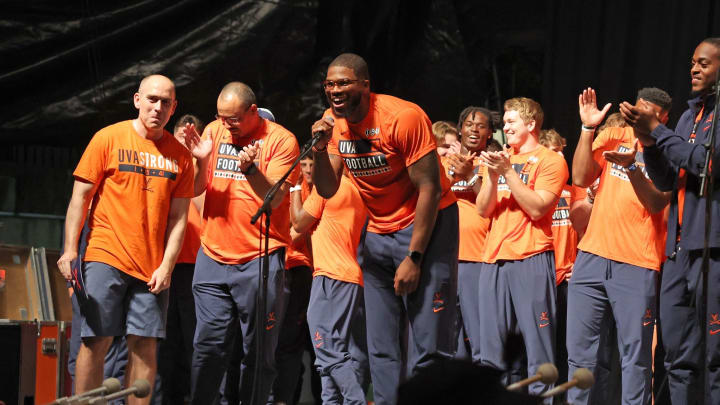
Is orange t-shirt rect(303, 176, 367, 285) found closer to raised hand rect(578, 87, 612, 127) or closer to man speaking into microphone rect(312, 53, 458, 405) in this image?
man speaking into microphone rect(312, 53, 458, 405)

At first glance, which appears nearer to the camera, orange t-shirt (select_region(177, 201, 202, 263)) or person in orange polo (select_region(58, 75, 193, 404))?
person in orange polo (select_region(58, 75, 193, 404))

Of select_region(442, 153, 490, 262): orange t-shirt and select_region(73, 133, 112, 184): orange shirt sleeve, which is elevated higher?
select_region(73, 133, 112, 184): orange shirt sleeve

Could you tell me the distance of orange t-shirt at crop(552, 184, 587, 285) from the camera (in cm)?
671

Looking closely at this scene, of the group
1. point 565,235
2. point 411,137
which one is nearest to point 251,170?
point 411,137

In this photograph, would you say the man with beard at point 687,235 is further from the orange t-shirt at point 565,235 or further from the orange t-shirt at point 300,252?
the orange t-shirt at point 300,252

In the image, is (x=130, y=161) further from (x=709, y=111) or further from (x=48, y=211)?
(x=709, y=111)

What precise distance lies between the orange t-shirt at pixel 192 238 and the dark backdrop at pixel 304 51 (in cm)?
83

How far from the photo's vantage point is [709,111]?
4758 millimetres

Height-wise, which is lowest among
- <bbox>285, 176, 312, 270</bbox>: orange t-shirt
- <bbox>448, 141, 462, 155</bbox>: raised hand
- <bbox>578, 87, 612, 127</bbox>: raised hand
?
<bbox>285, 176, 312, 270</bbox>: orange t-shirt

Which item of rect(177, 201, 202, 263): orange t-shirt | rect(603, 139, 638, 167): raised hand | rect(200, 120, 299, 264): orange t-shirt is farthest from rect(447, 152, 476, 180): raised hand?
rect(177, 201, 202, 263): orange t-shirt

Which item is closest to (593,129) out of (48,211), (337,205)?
(337,205)

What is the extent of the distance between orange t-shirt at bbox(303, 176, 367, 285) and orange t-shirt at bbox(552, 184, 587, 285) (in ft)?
5.40

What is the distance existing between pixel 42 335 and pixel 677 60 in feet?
15.5

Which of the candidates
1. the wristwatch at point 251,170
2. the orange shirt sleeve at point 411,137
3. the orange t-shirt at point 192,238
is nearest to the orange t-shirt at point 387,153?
the orange shirt sleeve at point 411,137
